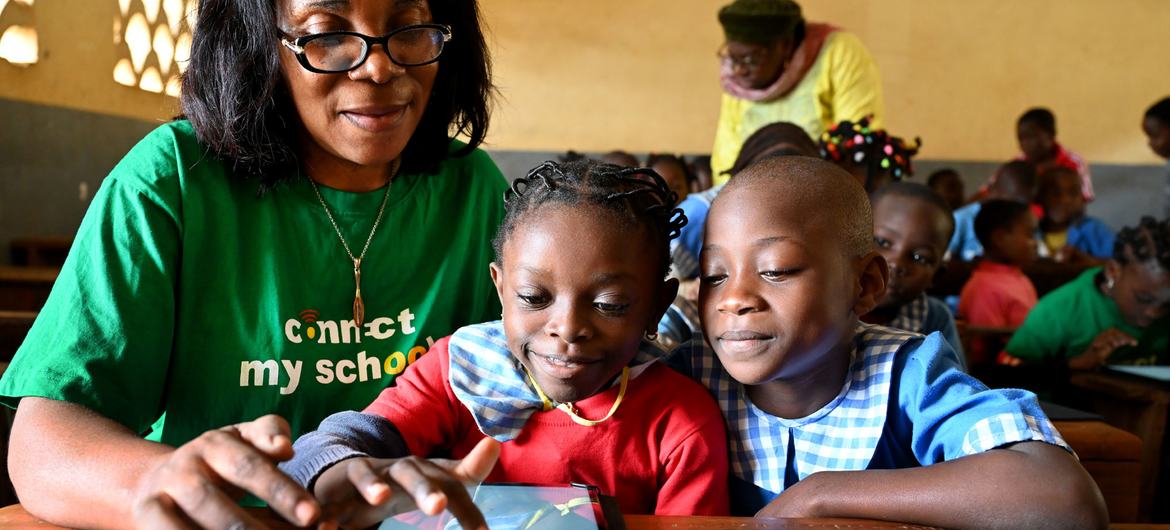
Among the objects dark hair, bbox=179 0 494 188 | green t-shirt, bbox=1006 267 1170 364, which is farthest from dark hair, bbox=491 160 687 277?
green t-shirt, bbox=1006 267 1170 364

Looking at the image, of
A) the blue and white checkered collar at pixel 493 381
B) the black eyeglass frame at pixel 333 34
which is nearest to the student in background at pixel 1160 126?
the blue and white checkered collar at pixel 493 381

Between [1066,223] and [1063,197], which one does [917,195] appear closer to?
[1063,197]

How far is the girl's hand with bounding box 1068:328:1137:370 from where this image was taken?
3.53m

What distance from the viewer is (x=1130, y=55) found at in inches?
367

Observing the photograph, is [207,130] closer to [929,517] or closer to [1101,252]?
[929,517]

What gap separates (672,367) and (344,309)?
20.1 inches

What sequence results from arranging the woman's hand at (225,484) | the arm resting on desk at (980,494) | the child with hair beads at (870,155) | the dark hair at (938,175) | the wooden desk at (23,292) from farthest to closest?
the dark hair at (938,175) < the wooden desk at (23,292) < the child with hair beads at (870,155) < the arm resting on desk at (980,494) < the woman's hand at (225,484)

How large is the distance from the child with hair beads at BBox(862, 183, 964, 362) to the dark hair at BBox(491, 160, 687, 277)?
4.09 feet

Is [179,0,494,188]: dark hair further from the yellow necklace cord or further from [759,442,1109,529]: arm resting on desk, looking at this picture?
[759,442,1109,529]: arm resting on desk

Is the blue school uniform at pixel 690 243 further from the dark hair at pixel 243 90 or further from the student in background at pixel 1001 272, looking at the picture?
the student in background at pixel 1001 272

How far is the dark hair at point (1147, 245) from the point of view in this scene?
365cm

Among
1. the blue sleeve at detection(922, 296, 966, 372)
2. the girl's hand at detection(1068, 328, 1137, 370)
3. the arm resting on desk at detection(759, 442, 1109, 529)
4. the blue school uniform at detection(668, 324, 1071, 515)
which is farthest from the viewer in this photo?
the girl's hand at detection(1068, 328, 1137, 370)

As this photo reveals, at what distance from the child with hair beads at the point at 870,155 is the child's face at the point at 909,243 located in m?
0.70

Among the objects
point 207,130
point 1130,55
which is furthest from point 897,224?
point 1130,55
